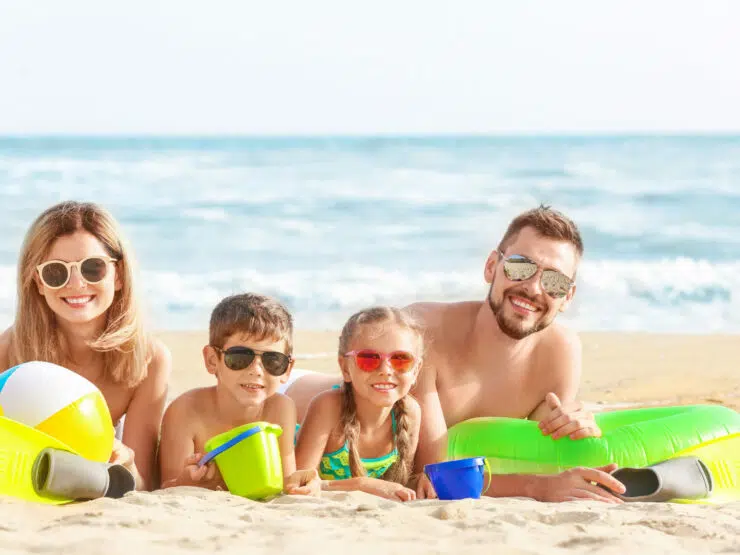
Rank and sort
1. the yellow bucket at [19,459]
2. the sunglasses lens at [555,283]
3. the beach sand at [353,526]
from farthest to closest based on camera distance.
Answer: the sunglasses lens at [555,283]
the yellow bucket at [19,459]
the beach sand at [353,526]

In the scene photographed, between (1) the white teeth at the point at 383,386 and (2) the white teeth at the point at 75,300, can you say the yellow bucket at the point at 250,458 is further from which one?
(2) the white teeth at the point at 75,300

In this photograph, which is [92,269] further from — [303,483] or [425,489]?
[425,489]

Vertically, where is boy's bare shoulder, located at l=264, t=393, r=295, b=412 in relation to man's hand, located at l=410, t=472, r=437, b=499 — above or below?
above

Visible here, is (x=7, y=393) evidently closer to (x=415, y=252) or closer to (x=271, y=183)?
(x=415, y=252)

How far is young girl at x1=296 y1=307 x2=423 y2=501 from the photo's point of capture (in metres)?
4.67

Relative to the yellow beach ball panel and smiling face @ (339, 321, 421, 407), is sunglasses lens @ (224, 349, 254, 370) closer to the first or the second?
smiling face @ (339, 321, 421, 407)

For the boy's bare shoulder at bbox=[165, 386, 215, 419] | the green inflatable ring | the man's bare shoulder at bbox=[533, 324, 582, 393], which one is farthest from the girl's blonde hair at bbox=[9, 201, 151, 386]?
the man's bare shoulder at bbox=[533, 324, 582, 393]

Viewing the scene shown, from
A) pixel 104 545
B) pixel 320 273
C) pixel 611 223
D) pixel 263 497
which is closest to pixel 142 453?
pixel 263 497

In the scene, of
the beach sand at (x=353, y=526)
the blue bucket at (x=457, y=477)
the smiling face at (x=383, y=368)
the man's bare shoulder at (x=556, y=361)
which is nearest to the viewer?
the beach sand at (x=353, y=526)

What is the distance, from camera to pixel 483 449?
5074 mm

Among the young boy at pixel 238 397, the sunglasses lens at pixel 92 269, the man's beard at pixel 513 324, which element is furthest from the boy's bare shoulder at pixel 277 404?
the man's beard at pixel 513 324

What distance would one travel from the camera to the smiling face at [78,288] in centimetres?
472

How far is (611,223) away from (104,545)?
18.7 meters

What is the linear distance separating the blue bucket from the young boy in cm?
48
